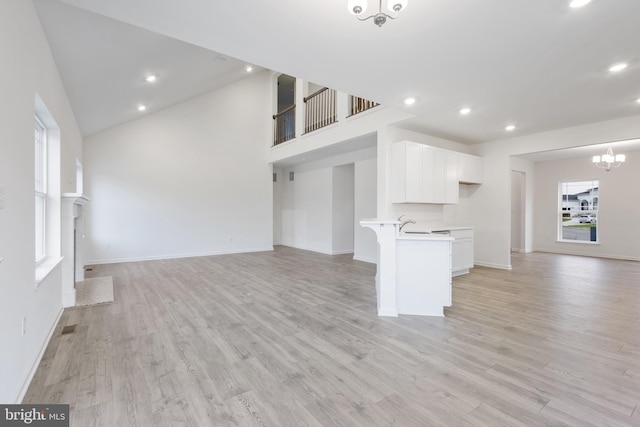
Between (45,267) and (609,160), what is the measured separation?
9.95 meters

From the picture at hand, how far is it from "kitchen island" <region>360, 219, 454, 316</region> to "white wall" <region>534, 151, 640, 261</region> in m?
7.22

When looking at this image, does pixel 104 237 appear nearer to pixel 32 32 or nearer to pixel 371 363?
pixel 32 32

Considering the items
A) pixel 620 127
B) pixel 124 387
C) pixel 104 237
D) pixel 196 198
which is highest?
pixel 620 127

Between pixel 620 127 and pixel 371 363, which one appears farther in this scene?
pixel 620 127

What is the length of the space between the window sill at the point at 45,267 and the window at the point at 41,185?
0.26 ft

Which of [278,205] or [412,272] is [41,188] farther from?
[278,205]

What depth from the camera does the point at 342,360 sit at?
2383 mm

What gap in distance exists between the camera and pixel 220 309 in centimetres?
362

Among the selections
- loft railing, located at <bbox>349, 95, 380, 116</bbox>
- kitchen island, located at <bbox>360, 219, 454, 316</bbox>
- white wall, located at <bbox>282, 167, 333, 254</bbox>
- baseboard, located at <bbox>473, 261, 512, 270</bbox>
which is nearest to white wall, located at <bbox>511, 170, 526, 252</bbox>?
baseboard, located at <bbox>473, 261, 512, 270</bbox>

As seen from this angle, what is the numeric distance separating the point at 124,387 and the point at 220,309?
1597 mm

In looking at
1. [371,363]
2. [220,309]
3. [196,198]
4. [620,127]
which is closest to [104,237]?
[196,198]

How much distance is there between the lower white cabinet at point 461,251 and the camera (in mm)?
5338

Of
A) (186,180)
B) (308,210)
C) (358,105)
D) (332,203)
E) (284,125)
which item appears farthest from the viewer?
(308,210)
